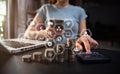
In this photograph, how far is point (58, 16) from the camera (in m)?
0.56

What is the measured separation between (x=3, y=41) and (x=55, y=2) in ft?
0.67

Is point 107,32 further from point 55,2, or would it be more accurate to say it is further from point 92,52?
point 55,2

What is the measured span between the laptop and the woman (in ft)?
0.06

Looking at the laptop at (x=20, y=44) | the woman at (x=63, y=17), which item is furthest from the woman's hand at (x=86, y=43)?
the laptop at (x=20, y=44)

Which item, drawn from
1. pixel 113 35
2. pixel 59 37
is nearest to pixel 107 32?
pixel 113 35

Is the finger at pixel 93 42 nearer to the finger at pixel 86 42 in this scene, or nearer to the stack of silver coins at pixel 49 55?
the finger at pixel 86 42

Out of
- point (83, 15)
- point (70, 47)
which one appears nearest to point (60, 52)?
point (70, 47)

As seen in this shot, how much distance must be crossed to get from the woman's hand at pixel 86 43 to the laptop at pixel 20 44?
4.3 inches

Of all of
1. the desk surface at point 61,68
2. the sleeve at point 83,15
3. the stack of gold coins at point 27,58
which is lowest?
the desk surface at point 61,68

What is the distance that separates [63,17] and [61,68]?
0.16 m

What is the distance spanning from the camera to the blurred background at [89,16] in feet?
1.83

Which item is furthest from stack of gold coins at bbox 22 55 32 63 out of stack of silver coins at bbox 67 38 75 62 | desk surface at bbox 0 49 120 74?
stack of silver coins at bbox 67 38 75 62

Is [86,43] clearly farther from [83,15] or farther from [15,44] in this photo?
[15,44]

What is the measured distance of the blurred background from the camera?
1.83 ft
